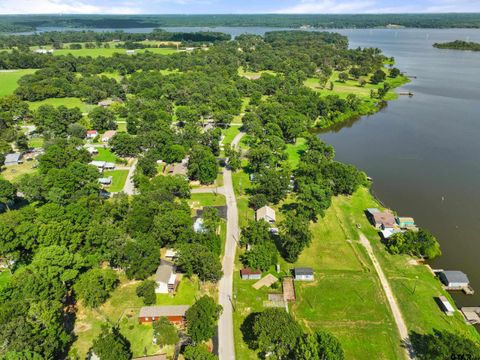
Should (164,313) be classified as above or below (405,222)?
above

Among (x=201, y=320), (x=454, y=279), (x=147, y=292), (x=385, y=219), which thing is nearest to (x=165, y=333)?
(x=201, y=320)

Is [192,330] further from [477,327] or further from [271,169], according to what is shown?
[271,169]

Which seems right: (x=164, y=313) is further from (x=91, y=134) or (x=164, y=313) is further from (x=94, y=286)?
(x=91, y=134)

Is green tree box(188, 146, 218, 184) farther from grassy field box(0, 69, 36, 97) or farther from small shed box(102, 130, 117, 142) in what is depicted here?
grassy field box(0, 69, 36, 97)

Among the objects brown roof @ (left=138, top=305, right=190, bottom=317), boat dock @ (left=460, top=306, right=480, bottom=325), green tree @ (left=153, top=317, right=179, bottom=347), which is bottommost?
boat dock @ (left=460, top=306, right=480, bottom=325)

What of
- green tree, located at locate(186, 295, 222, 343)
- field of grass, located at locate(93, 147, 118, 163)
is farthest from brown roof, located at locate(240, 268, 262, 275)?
field of grass, located at locate(93, 147, 118, 163)

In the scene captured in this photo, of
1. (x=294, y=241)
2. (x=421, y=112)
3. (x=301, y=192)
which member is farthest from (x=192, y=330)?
(x=421, y=112)

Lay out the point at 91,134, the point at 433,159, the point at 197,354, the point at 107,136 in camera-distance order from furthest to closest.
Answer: the point at 91,134 < the point at 107,136 < the point at 433,159 < the point at 197,354

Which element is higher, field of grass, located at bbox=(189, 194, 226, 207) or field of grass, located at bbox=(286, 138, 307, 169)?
field of grass, located at bbox=(189, 194, 226, 207)
